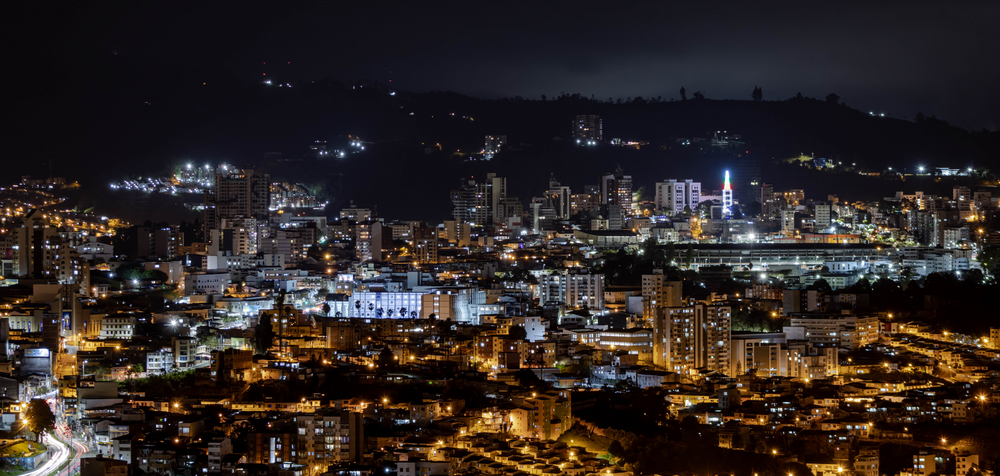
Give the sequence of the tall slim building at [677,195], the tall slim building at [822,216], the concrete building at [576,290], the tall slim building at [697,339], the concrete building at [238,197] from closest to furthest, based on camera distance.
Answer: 1. the tall slim building at [697,339]
2. the concrete building at [576,290]
3. the concrete building at [238,197]
4. the tall slim building at [822,216]
5. the tall slim building at [677,195]

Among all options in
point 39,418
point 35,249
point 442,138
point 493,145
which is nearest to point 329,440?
point 39,418

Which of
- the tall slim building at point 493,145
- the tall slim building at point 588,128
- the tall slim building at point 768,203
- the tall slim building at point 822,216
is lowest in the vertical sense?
the tall slim building at point 822,216

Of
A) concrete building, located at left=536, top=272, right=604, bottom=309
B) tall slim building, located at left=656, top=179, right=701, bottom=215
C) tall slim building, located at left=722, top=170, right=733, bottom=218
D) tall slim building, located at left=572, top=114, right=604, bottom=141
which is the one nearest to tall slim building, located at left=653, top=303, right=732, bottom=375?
concrete building, located at left=536, top=272, right=604, bottom=309

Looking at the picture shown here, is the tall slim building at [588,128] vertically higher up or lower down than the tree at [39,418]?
higher up

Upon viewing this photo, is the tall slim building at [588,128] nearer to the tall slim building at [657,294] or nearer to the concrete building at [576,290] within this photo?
the concrete building at [576,290]

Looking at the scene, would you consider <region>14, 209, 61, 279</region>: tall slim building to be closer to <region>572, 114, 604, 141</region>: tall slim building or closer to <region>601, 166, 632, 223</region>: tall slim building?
<region>601, 166, 632, 223</region>: tall slim building

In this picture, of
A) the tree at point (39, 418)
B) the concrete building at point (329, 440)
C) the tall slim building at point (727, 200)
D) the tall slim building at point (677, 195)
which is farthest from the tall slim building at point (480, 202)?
the concrete building at point (329, 440)

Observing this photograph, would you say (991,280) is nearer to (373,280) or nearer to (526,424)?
(373,280)
